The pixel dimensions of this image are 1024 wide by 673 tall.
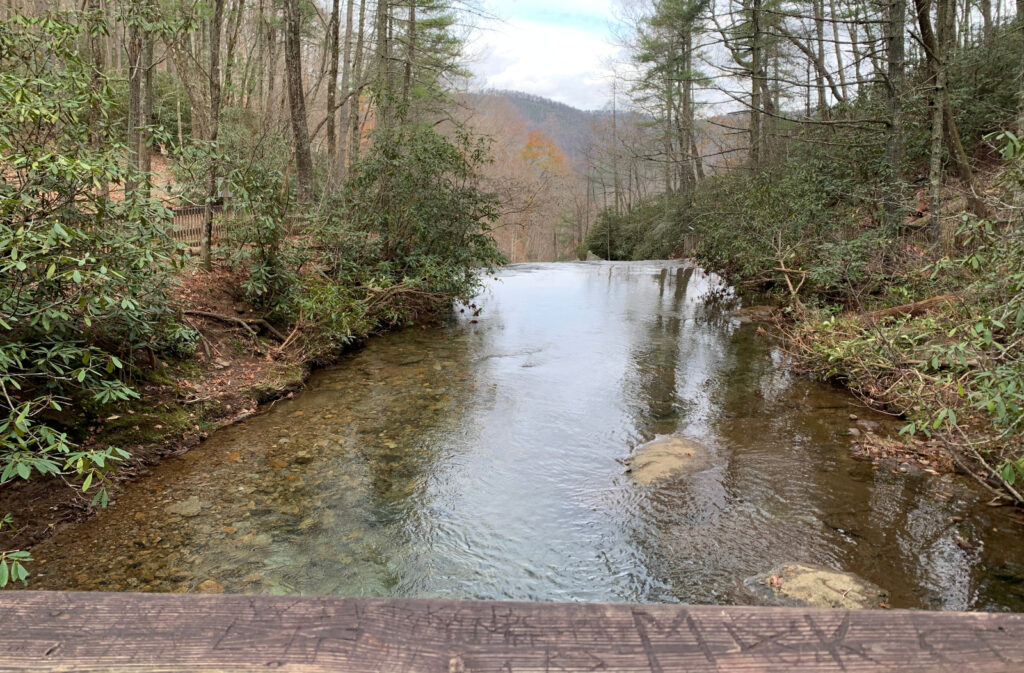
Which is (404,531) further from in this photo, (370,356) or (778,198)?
(778,198)

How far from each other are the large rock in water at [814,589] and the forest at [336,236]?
113cm

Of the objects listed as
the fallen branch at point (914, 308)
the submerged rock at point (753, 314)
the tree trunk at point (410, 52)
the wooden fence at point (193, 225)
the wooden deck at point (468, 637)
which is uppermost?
the tree trunk at point (410, 52)

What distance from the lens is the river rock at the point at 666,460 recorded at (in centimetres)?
554

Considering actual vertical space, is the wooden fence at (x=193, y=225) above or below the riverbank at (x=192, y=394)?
above

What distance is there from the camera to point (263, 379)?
738cm

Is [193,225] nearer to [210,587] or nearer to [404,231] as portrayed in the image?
[404,231]

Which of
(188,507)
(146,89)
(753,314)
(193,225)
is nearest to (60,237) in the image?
(188,507)

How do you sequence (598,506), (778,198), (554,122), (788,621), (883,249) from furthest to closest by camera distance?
(554,122) → (778,198) → (883,249) → (598,506) → (788,621)

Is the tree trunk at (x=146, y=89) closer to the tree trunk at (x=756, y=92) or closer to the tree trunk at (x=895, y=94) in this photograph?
the tree trunk at (x=895, y=94)

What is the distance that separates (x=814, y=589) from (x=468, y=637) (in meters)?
3.36

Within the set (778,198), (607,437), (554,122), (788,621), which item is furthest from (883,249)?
(554,122)

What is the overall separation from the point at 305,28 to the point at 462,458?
17.6 meters

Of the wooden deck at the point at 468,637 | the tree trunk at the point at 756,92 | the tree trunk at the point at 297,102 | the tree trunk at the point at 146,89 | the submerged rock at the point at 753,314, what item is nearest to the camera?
the wooden deck at the point at 468,637

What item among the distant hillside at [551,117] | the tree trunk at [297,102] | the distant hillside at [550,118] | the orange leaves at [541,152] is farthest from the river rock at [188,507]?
the distant hillside at [551,117]
